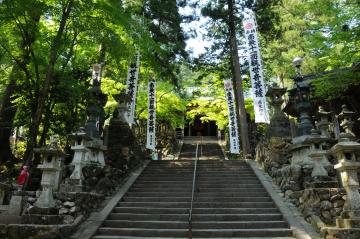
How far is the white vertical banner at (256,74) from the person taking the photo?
14.4 meters

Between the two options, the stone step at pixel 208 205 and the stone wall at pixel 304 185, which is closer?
the stone wall at pixel 304 185

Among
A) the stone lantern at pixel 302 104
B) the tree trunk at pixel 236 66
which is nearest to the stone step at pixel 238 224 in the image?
the stone lantern at pixel 302 104

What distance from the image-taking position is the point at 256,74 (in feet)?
49.3

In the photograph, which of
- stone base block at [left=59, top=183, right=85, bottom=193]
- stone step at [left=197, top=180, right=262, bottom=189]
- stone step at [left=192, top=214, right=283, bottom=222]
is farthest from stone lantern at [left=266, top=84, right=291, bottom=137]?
stone base block at [left=59, top=183, right=85, bottom=193]

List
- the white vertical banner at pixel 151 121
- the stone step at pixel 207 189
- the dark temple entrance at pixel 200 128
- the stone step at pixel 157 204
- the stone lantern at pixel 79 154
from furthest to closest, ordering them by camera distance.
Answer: the dark temple entrance at pixel 200 128
the white vertical banner at pixel 151 121
the stone step at pixel 207 189
the stone lantern at pixel 79 154
the stone step at pixel 157 204

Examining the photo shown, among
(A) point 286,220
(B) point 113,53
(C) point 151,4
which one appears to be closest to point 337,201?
(A) point 286,220

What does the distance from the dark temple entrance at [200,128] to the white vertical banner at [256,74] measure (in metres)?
20.9

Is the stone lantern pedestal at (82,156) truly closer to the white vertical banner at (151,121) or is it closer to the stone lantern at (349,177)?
the white vertical banner at (151,121)

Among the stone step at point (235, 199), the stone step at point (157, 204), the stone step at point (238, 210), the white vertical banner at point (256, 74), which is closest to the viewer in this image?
the stone step at point (238, 210)

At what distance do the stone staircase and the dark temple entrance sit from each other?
2312cm

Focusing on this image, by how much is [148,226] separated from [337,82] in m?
7.75

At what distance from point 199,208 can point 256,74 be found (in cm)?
808

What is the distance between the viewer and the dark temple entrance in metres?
36.2

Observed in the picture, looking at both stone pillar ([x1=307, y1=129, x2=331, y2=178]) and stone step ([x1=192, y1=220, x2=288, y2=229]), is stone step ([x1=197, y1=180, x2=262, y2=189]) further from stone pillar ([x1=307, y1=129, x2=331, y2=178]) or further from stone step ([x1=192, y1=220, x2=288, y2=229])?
stone step ([x1=192, y1=220, x2=288, y2=229])
